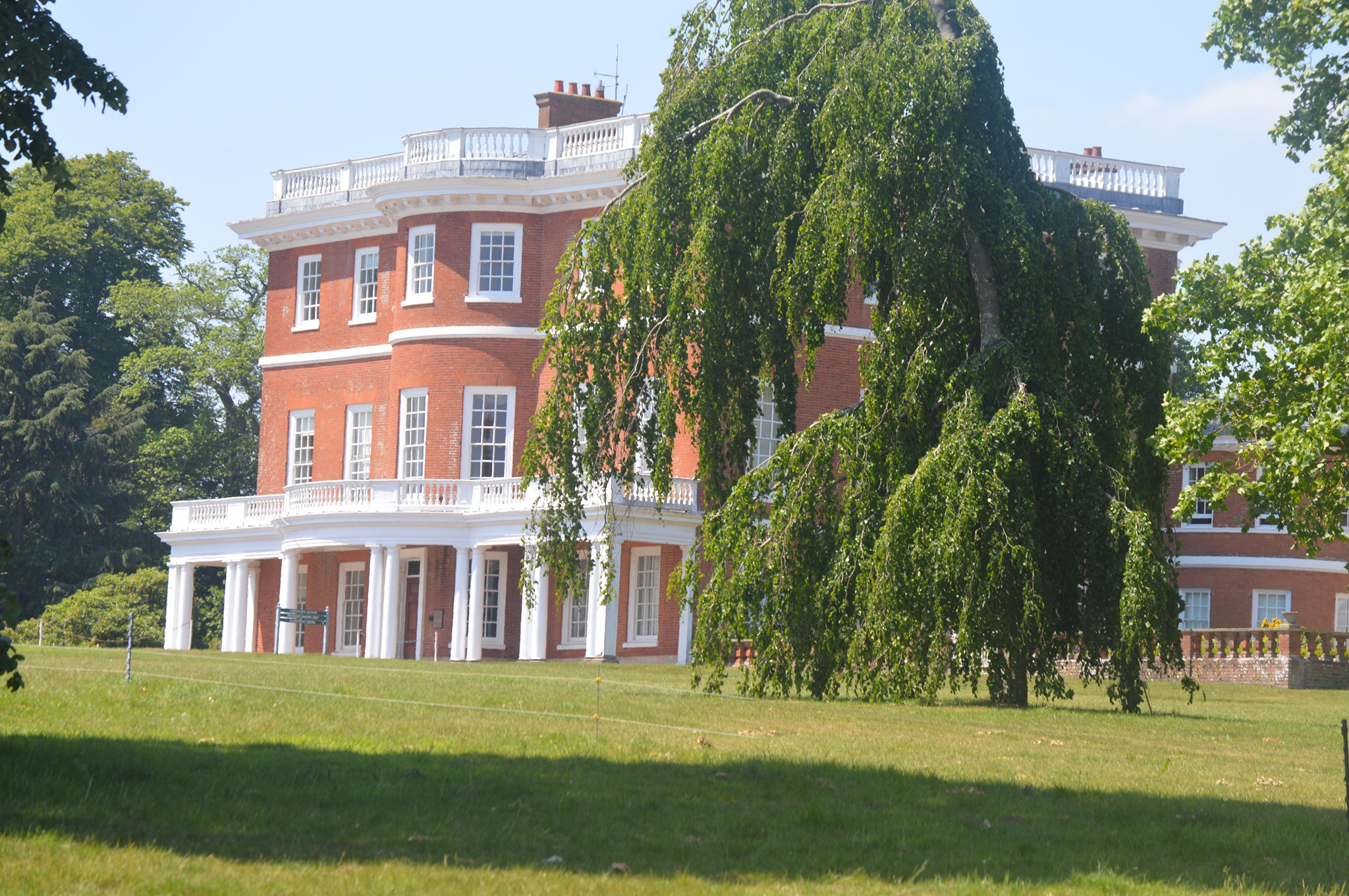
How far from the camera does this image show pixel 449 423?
4216 centimetres

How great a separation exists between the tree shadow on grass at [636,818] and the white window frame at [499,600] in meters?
30.1

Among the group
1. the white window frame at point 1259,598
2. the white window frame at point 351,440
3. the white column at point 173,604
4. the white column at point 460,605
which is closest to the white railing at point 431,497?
the white column at point 460,605

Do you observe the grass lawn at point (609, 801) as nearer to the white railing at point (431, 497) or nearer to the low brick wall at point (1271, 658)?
the low brick wall at point (1271, 658)

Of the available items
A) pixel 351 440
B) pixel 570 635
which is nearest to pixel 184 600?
pixel 351 440

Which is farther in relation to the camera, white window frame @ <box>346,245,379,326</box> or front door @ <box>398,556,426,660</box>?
white window frame @ <box>346,245,379,326</box>

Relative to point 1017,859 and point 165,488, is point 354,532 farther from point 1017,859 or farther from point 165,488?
point 1017,859

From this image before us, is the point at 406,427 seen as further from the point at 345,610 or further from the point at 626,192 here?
the point at 626,192

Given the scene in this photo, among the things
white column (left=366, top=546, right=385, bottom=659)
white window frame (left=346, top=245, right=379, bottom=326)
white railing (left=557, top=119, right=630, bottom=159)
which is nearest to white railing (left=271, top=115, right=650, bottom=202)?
white railing (left=557, top=119, right=630, bottom=159)

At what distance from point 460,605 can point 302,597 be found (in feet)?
24.8

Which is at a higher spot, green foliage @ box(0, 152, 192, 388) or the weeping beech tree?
green foliage @ box(0, 152, 192, 388)

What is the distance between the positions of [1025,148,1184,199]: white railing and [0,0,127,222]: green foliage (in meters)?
34.5

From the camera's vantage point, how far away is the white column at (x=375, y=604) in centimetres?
4044

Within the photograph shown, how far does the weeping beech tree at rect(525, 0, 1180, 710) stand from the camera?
19.0 metres

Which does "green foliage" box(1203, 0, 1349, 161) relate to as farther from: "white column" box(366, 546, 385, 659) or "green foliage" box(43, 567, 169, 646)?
"green foliage" box(43, 567, 169, 646)
